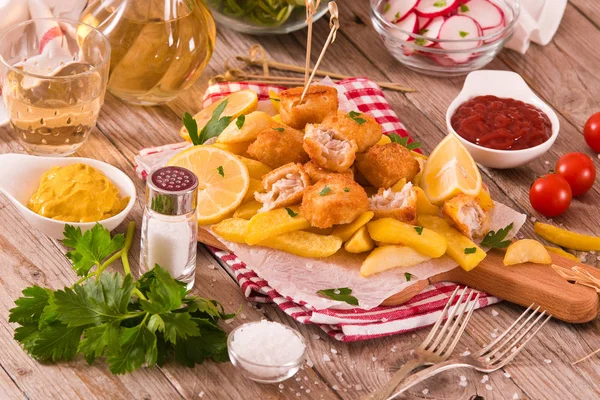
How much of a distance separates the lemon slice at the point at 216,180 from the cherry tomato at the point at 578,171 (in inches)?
52.4

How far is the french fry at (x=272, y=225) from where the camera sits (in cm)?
308

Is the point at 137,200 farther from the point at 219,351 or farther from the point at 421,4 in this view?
the point at 421,4

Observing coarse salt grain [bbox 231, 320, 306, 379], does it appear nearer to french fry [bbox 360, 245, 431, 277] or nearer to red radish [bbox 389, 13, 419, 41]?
french fry [bbox 360, 245, 431, 277]

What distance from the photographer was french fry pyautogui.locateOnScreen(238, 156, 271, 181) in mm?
3354

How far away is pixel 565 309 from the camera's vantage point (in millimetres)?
3096

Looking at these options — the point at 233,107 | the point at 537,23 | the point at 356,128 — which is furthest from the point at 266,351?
the point at 537,23

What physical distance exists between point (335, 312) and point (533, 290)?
68cm

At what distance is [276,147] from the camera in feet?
11.0

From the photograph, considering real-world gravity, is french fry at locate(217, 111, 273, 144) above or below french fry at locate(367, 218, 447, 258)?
above

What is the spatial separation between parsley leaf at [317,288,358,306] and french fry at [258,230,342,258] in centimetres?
14

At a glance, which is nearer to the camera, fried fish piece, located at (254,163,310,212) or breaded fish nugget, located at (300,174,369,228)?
breaded fish nugget, located at (300,174,369,228)

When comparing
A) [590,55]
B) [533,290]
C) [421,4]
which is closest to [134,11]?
[421,4]

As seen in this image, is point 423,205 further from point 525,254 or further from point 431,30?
point 431,30

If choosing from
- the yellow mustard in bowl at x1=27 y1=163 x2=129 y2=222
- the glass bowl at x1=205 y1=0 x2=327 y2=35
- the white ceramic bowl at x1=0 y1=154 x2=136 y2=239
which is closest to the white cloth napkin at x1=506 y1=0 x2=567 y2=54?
the glass bowl at x1=205 y1=0 x2=327 y2=35
